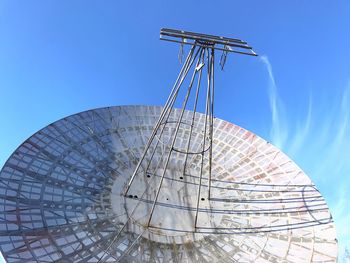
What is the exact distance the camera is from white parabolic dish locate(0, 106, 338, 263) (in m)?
23.2

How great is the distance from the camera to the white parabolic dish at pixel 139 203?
23219mm

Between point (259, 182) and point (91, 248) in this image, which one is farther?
point (259, 182)

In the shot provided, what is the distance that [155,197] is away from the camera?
1125 inches

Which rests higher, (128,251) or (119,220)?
(119,220)

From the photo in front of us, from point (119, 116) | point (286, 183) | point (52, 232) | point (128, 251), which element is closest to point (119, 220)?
point (128, 251)

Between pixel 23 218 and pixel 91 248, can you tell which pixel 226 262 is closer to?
pixel 91 248

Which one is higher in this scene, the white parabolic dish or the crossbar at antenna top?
the crossbar at antenna top

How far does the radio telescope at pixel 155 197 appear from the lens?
23422 mm

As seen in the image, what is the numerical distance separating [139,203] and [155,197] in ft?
4.36

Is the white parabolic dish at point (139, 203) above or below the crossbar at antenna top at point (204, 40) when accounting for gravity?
below

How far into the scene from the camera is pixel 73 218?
2439cm

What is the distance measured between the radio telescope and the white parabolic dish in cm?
7

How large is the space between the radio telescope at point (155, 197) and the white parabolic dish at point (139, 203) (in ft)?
0.23

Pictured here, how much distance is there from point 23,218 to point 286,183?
746 inches
